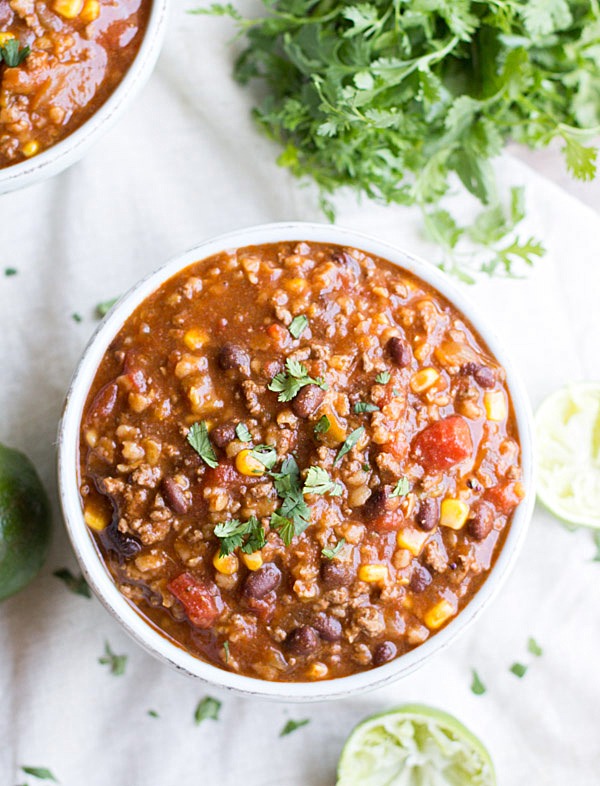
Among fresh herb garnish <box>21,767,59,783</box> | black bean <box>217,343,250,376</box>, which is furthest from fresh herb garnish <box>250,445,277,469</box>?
fresh herb garnish <box>21,767,59,783</box>

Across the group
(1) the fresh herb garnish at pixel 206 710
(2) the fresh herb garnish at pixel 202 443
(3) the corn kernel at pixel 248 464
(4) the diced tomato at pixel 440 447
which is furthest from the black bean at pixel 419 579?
(1) the fresh herb garnish at pixel 206 710

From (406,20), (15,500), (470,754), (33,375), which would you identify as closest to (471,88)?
(406,20)

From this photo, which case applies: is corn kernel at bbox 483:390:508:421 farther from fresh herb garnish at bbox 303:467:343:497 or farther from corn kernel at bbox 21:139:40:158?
corn kernel at bbox 21:139:40:158

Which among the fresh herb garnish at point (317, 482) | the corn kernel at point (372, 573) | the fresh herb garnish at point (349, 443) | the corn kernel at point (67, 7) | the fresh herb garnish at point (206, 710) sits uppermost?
the corn kernel at point (67, 7)

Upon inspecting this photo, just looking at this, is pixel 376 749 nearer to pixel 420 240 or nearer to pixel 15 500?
pixel 15 500

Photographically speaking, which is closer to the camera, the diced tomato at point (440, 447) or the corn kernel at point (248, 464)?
the corn kernel at point (248, 464)

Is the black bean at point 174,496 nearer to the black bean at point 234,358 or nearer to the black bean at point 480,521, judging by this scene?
the black bean at point 234,358
